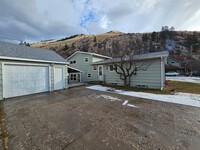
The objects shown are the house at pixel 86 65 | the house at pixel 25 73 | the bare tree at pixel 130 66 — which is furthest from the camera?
the house at pixel 86 65

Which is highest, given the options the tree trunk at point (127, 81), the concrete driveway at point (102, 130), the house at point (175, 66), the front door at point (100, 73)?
the house at point (175, 66)

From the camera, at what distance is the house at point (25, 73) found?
759 centimetres

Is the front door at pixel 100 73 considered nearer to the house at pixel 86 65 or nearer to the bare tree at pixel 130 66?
the house at pixel 86 65

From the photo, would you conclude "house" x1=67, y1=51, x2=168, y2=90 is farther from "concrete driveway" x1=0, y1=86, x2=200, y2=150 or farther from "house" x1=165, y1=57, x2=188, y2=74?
"house" x1=165, y1=57, x2=188, y2=74

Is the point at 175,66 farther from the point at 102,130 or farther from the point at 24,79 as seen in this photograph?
the point at 24,79

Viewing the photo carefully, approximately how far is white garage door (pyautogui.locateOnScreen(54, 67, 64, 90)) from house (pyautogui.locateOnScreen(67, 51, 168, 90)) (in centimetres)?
582

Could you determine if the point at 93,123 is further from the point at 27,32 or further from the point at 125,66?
the point at 27,32

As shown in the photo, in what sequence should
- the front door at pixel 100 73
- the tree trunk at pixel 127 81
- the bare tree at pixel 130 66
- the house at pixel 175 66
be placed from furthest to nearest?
the house at pixel 175 66
the front door at pixel 100 73
the tree trunk at pixel 127 81
the bare tree at pixel 130 66

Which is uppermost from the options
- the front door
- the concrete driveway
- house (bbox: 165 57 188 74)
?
house (bbox: 165 57 188 74)

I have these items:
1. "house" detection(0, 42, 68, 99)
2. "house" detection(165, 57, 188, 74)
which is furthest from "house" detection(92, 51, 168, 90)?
"house" detection(165, 57, 188, 74)

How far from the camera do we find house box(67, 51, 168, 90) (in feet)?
33.6

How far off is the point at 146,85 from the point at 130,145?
9.37 meters

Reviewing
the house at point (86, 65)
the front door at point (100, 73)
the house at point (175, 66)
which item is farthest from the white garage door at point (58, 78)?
the house at point (175, 66)

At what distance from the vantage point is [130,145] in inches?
105
